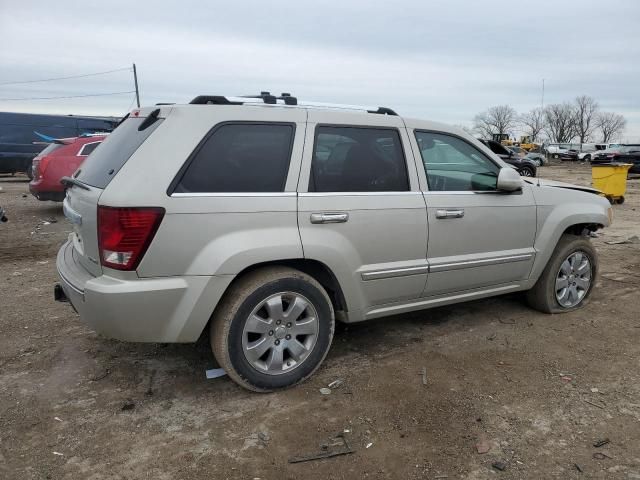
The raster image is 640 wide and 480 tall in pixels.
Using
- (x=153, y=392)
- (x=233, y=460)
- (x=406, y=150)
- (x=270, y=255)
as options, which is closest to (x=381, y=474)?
(x=233, y=460)

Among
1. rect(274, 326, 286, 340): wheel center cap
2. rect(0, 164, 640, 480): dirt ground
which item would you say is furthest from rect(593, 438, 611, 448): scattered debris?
rect(274, 326, 286, 340): wheel center cap

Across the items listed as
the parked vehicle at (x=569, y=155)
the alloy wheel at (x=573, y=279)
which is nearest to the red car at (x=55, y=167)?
the alloy wheel at (x=573, y=279)

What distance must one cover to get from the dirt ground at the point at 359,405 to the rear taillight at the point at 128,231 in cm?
96

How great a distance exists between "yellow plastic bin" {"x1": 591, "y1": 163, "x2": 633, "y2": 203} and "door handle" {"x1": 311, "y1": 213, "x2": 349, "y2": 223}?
12.6m

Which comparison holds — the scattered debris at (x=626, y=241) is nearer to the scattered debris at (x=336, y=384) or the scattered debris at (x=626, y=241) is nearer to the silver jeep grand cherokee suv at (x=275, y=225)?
the silver jeep grand cherokee suv at (x=275, y=225)

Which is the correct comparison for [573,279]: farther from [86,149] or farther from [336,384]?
[86,149]

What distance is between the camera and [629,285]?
5.66m

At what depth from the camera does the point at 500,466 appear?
8.39 ft

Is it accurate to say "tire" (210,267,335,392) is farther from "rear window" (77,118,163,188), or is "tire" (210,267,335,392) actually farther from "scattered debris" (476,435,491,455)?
"scattered debris" (476,435,491,455)

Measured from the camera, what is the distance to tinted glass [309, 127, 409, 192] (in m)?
3.33

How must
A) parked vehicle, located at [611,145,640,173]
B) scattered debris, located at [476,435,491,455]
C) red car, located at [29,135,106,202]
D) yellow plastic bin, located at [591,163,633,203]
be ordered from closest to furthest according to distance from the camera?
scattered debris, located at [476,435,491,455] → red car, located at [29,135,106,202] → yellow plastic bin, located at [591,163,633,203] → parked vehicle, located at [611,145,640,173]

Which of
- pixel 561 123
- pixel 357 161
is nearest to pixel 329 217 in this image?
pixel 357 161

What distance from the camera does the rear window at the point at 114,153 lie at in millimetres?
2973

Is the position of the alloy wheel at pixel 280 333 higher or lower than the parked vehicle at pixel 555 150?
lower
